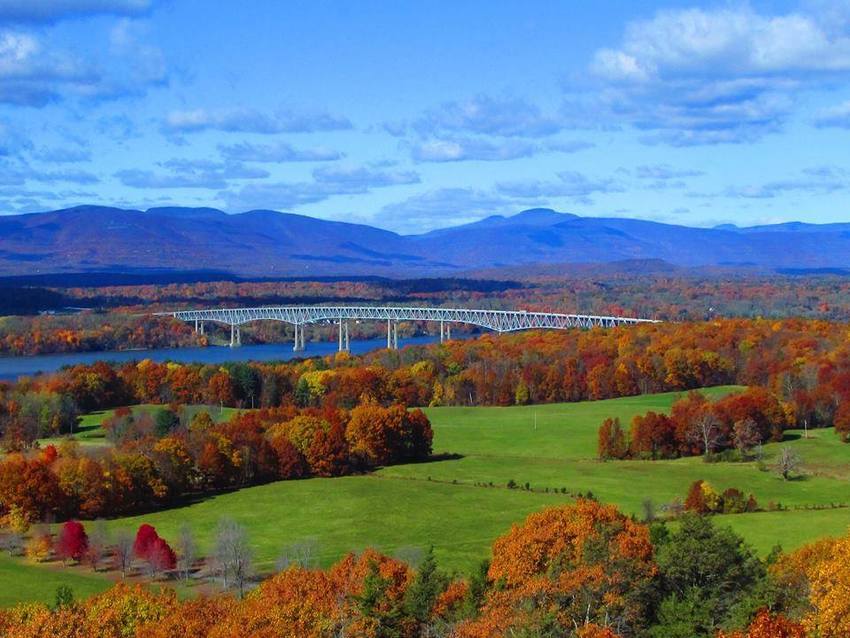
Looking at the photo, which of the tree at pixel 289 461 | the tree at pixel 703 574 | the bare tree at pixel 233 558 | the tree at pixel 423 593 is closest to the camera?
the tree at pixel 703 574

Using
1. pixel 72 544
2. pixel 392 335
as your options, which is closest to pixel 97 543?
pixel 72 544

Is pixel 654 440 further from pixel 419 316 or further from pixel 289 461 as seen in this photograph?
pixel 419 316

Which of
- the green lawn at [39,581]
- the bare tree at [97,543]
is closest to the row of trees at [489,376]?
the bare tree at [97,543]

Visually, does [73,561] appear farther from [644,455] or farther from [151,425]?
[644,455]

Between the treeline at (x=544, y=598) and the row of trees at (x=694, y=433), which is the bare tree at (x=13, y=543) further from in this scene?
the row of trees at (x=694, y=433)

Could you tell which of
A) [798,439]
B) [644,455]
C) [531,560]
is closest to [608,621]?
[531,560]

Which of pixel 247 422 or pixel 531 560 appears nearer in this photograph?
pixel 531 560

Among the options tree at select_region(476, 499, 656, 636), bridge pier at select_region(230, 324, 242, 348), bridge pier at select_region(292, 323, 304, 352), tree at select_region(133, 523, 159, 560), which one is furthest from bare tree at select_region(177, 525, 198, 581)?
bridge pier at select_region(230, 324, 242, 348)
